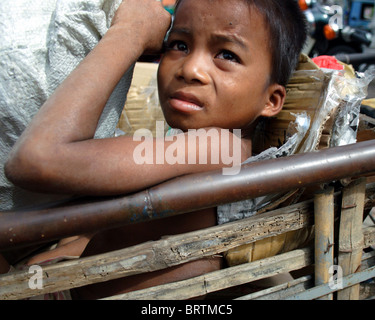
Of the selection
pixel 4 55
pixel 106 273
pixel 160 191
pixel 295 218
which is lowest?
pixel 106 273

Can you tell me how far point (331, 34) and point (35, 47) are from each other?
5.57 m

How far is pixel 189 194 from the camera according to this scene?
812 mm

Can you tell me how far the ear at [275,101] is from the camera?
133cm

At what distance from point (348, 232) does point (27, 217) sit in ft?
3.01

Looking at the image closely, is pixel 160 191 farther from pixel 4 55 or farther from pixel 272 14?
pixel 272 14


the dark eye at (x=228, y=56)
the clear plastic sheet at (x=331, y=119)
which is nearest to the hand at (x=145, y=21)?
the dark eye at (x=228, y=56)

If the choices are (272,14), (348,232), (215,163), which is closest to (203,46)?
(272,14)

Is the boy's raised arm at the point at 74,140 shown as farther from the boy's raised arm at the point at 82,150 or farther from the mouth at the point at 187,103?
the mouth at the point at 187,103

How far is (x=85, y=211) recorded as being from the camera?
78 centimetres

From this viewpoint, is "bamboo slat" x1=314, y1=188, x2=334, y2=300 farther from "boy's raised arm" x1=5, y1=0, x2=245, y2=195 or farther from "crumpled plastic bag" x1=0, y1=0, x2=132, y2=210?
"crumpled plastic bag" x1=0, y1=0, x2=132, y2=210

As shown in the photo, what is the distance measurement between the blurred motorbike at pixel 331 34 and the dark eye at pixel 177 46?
4903mm

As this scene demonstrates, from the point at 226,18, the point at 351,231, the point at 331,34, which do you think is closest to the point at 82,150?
the point at 226,18

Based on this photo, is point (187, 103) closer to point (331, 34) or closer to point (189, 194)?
point (189, 194)

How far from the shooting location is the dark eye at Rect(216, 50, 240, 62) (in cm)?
116
